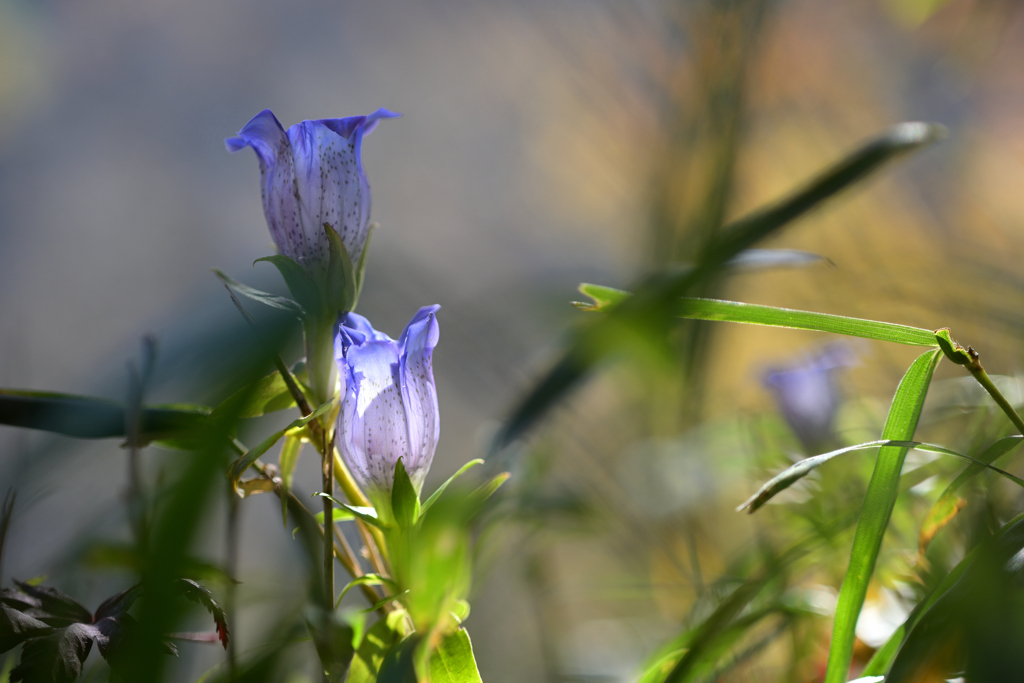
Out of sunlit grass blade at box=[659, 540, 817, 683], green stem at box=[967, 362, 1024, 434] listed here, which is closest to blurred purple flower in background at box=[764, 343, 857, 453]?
sunlit grass blade at box=[659, 540, 817, 683]

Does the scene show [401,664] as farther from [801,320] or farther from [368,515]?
[801,320]

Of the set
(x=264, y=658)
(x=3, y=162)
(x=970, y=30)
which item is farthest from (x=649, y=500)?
(x=3, y=162)

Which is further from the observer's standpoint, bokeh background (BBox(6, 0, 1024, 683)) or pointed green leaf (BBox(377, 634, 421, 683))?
bokeh background (BBox(6, 0, 1024, 683))

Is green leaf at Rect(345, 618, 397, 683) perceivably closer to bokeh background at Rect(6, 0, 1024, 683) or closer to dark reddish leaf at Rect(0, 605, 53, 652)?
dark reddish leaf at Rect(0, 605, 53, 652)

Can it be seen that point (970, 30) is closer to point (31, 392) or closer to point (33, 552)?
point (31, 392)

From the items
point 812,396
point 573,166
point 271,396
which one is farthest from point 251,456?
point 573,166

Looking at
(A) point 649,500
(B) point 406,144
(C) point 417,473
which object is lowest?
(A) point 649,500
